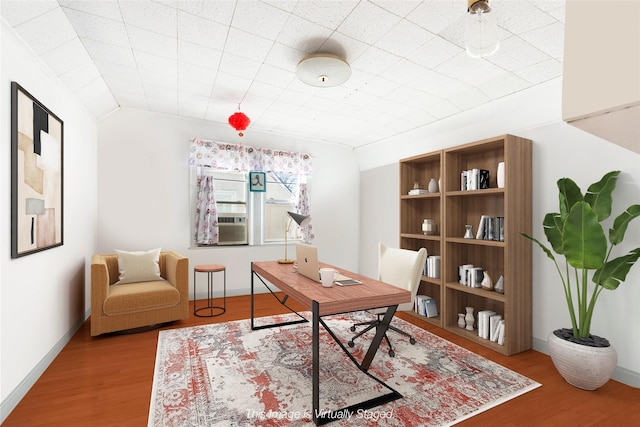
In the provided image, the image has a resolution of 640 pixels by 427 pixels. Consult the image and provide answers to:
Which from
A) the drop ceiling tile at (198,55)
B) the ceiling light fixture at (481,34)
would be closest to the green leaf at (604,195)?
the ceiling light fixture at (481,34)

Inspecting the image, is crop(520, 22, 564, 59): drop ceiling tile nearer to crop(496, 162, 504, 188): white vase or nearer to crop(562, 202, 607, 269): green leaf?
crop(496, 162, 504, 188): white vase

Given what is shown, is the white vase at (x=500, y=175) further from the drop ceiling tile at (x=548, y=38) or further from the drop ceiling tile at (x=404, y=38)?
the drop ceiling tile at (x=404, y=38)

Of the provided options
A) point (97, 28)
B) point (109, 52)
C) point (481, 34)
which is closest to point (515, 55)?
point (481, 34)

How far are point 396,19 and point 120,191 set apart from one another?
154 inches

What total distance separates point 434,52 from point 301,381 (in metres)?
2.83

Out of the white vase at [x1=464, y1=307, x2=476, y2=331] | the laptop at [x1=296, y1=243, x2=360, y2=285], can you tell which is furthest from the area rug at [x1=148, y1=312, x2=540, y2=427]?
the laptop at [x1=296, y1=243, x2=360, y2=285]

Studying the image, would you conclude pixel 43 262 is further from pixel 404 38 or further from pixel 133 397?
pixel 404 38

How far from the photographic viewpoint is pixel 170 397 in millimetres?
2213

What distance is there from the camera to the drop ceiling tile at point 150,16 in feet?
6.99

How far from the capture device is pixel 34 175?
2.39 m

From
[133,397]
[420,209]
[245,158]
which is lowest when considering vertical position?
[133,397]

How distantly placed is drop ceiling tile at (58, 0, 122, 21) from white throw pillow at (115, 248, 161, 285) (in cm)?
252

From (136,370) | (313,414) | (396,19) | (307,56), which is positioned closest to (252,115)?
(307,56)

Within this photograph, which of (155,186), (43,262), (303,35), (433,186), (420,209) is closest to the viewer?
(303,35)
